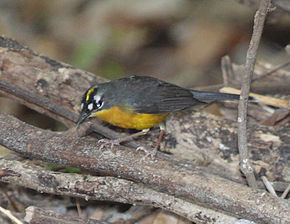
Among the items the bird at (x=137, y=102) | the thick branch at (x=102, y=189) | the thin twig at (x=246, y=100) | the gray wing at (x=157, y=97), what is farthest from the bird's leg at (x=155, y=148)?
the thin twig at (x=246, y=100)

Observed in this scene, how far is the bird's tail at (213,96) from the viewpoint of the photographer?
521 cm

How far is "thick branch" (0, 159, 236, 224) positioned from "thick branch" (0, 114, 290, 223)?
0.33 ft

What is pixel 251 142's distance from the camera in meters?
4.75

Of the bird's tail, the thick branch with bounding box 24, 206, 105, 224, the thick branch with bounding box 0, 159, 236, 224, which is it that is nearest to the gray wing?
the bird's tail

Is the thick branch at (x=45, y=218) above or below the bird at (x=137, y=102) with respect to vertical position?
below

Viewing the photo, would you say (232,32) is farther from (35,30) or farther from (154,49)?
(35,30)

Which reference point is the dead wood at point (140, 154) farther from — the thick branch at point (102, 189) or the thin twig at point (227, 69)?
the thin twig at point (227, 69)

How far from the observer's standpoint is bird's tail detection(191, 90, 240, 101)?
5.21 metres

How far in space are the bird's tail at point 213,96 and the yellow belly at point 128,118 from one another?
Answer: 53 centimetres

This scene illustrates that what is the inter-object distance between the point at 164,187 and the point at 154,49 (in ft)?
15.9

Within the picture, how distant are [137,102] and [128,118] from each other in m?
0.22

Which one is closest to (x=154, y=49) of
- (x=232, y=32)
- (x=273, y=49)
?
(x=232, y=32)

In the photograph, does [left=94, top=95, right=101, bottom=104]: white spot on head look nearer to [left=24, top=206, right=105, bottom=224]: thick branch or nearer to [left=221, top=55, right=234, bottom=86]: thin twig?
[left=24, top=206, right=105, bottom=224]: thick branch

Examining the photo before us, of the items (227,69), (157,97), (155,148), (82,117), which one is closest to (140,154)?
(155,148)
